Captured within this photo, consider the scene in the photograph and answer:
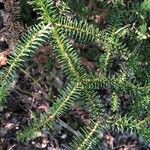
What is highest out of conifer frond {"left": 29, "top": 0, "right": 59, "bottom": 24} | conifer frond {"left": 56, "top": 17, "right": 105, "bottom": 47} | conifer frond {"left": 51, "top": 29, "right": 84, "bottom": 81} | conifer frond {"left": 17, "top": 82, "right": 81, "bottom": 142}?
conifer frond {"left": 29, "top": 0, "right": 59, "bottom": 24}

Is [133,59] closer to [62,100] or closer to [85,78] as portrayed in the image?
[85,78]

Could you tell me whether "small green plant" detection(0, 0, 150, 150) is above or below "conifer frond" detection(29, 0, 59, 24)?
below

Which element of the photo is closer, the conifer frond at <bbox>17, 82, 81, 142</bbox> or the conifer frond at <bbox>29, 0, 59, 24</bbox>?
the conifer frond at <bbox>29, 0, 59, 24</bbox>

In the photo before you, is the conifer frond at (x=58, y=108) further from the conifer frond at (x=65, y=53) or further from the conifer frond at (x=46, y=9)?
the conifer frond at (x=46, y=9)

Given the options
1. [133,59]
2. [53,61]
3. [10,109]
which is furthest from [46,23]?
[10,109]

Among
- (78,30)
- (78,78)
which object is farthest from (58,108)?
(78,30)

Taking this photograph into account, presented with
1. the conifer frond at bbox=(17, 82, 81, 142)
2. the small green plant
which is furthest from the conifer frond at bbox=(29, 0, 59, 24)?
the conifer frond at bbox=(17, 82, 81, 142)

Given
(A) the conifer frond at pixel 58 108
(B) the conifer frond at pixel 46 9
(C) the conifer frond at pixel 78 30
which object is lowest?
(A) the conifer frond at pixel 58 108

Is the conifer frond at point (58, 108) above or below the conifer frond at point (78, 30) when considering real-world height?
below

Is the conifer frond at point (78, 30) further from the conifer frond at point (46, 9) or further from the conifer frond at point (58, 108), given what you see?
the conifer frond at point (58, 108)

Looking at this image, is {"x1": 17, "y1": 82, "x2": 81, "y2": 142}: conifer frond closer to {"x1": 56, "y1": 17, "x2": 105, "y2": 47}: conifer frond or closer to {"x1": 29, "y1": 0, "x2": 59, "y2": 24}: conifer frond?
{"x1": 56, "y1": 17, "x2": 105, "y2": 47}: conifer frond

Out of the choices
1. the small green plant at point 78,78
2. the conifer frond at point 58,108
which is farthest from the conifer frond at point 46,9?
the conifer frond at point 58,108

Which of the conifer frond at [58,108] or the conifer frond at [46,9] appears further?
the conifer frond at [58,108]
